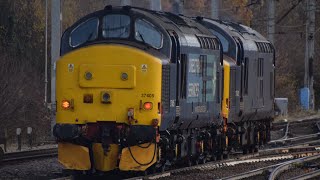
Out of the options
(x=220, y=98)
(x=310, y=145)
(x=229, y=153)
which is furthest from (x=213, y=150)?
(x=310, y=145)

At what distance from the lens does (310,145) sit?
91.2 feet

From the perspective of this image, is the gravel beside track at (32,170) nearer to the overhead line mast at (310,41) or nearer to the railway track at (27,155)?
the railway track at (27,155)

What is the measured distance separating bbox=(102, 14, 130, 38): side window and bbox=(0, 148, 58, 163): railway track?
15.2ft

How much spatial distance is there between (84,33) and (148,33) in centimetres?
126

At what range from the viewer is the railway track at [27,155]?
20.5m

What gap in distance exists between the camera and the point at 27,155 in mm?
22141

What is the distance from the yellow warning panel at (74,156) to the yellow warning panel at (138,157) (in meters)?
0.69

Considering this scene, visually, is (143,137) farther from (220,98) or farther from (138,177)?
(220,98)

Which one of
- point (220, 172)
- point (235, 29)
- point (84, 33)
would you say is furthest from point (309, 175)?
point (235, 29)

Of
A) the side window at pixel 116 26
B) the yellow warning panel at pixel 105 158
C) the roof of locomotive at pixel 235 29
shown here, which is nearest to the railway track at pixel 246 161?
the yellow warning panel at pixel 105 158

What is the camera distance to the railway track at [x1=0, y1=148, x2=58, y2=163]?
20453 mm

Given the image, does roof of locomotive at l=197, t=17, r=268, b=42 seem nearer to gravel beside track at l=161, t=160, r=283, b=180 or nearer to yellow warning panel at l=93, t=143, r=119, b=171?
gravel beside track at l=161, t=160, r=283, b=180

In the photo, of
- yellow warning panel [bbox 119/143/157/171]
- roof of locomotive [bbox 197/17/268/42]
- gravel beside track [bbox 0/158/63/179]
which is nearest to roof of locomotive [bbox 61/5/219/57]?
yellow warning panel [bbox 119/143/157/171]

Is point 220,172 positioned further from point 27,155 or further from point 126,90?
point 27,155
